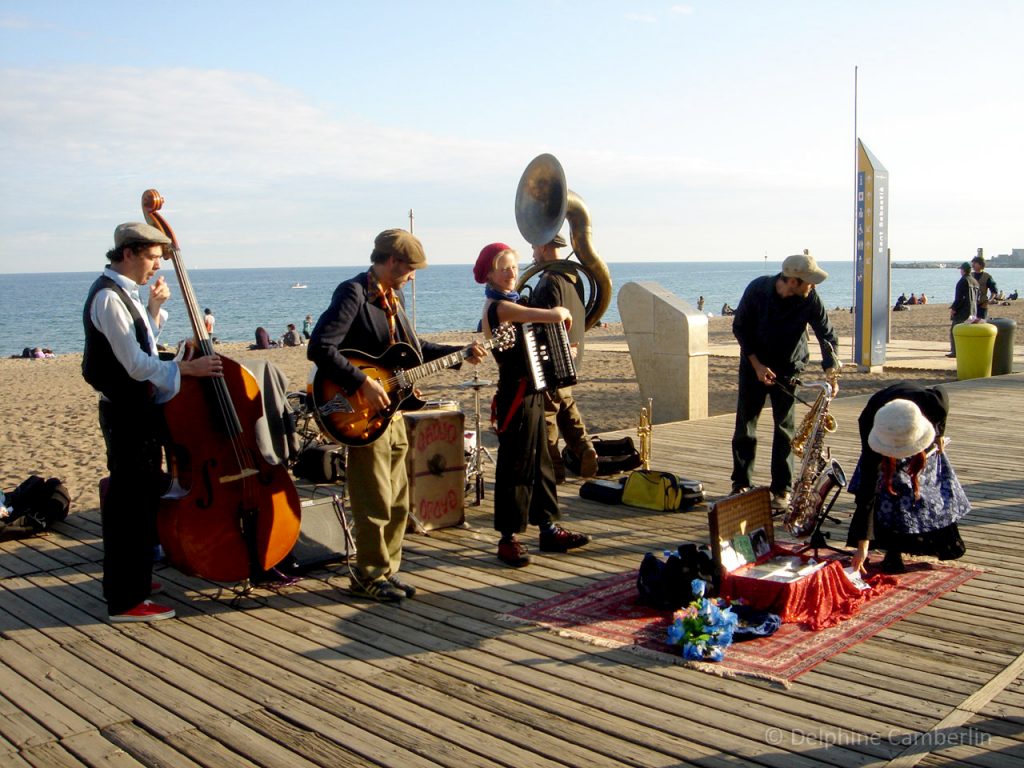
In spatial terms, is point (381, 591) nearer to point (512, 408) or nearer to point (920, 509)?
point (512, 408)

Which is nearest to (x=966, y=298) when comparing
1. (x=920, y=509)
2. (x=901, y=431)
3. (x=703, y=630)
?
(x=920, y=509)

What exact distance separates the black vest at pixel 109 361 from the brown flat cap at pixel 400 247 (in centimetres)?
109

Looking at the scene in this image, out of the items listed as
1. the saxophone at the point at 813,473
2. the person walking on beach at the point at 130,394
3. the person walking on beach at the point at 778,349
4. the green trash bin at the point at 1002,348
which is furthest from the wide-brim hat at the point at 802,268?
the green trash bin at the point at 1002,348

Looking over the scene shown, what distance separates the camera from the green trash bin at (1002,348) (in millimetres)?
13648

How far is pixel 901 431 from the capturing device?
4262 millimetres

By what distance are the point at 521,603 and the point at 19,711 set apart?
2090 mm

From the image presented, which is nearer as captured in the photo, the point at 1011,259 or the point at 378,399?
the point at 378,399

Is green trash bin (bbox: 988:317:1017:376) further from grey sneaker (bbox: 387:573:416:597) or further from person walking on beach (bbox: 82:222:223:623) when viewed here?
person walking on beach (bbox: 82:222:223:623)

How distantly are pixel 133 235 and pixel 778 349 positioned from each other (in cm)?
390

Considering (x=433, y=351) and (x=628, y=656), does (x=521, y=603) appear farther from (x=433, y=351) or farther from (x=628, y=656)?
(x=433, y=351)

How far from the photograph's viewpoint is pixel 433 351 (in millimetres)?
4777

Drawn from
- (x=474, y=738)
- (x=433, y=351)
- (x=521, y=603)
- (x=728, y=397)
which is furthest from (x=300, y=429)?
(x=728, y=397)

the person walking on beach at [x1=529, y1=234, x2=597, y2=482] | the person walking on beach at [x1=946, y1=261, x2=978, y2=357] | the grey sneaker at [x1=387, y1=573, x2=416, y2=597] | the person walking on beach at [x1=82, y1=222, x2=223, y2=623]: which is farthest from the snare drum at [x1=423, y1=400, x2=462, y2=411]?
the person walking on beach at [x1=946, y1=261, x2=978, y2=357]

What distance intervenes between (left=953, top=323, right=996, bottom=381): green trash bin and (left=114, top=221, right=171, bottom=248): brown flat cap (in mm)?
11964
